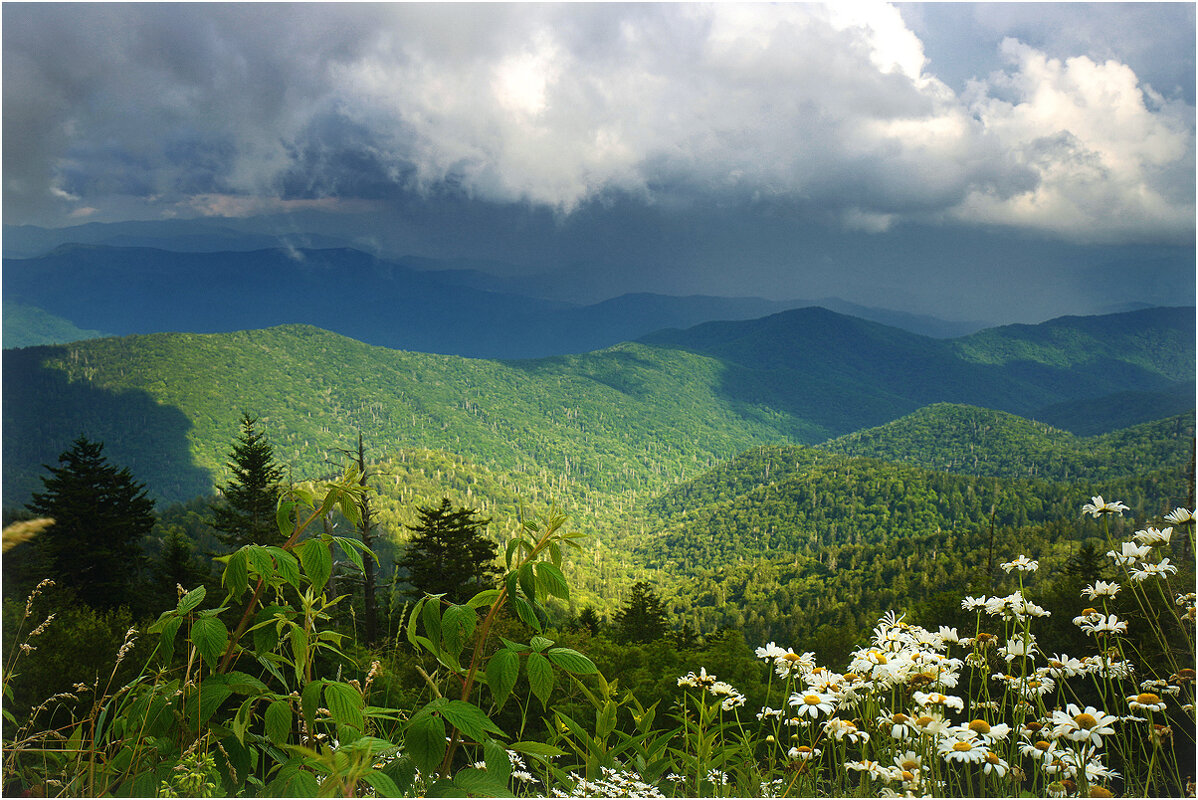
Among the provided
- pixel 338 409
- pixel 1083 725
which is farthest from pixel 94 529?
pixel 338 409

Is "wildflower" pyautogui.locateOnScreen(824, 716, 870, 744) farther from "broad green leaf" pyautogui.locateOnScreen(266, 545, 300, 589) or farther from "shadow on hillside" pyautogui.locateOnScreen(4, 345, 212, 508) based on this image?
"shadow on hillside" pyautogui.locateOnScreen(4, 345, 212, 508)

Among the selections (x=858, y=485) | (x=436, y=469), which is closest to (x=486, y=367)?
(x=436, y=469)

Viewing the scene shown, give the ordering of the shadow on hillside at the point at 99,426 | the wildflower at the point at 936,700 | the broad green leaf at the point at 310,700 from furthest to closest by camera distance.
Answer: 1. the shadow on hillside at the point at 99,426
2. the wildflower at the point at 936,700
3. the broad green leaf at the point at 310,700

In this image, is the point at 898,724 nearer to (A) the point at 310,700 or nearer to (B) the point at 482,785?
(B) the point at 482,785

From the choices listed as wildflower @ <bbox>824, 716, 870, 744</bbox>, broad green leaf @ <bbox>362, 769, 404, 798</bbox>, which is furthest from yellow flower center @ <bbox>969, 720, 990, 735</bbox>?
broad green leaf @ <bbox>362, 769, 404, 798</bbox>

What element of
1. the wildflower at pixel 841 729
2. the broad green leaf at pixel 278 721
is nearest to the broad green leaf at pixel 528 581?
the broad green leaf at pixel 278 721

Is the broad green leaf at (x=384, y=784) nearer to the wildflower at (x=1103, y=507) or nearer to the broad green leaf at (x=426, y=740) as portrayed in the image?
the broad green leaf at (x=426, y=740)
